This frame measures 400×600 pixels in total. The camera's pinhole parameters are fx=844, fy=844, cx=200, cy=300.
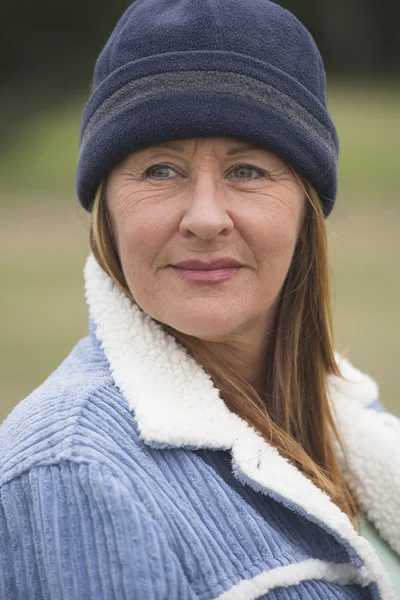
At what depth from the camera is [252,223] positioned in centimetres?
148

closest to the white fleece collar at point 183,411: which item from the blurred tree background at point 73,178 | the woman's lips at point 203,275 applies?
the woman's lips at point 203,275

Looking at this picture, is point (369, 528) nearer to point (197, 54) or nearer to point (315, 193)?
point (315, 193)

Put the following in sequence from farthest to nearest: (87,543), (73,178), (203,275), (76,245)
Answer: (73,178) → (76,245) → (203,275) → (87,543)

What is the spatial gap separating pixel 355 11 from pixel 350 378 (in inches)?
1009

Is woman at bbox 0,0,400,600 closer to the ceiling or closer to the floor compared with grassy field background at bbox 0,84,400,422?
closer to the floor

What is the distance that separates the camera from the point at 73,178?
17.0m

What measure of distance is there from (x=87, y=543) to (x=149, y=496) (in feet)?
0.36

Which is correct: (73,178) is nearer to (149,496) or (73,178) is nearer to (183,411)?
(183,411)

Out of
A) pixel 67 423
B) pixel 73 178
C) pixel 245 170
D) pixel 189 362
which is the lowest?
pixel 67 423

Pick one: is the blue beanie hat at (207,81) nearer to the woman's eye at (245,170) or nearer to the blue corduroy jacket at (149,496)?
the woman's eye at (245,170)

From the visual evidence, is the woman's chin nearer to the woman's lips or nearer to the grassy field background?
the woman's lips

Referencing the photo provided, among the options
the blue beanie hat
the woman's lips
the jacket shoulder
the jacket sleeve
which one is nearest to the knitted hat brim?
the blue beanie hat

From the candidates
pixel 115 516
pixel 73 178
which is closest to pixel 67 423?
pixel 115 516

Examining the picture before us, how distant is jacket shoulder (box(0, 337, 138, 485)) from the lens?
121 cm
